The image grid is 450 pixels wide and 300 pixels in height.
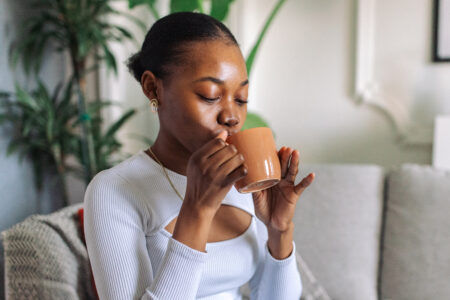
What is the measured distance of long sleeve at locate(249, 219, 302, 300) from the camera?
35.0 inches

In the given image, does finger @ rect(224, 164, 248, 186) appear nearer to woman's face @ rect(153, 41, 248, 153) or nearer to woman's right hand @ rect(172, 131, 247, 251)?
woman's right hand @ rect(172, 131, 247, 251)

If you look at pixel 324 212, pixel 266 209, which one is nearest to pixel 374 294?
pixel 324 212

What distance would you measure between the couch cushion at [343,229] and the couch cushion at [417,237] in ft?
0.18

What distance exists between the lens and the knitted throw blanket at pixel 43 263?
97cm

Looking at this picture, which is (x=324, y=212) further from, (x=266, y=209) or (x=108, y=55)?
Result: (x=108, y=55)

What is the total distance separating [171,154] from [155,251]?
0.19 meters

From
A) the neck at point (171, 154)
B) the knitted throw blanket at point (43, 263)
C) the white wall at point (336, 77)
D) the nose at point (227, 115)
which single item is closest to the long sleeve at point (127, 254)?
the neck at point (171, 154)

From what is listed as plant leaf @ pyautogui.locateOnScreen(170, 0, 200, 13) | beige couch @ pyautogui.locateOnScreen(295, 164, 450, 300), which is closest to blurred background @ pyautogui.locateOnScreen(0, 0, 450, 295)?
plant leaf @ pyautogui.locateOnScreen(170, 0, 200, 13)

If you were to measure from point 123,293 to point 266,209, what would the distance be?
33 cm

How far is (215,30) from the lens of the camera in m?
0.75

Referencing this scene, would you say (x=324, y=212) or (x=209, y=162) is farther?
(x=324, y=212)

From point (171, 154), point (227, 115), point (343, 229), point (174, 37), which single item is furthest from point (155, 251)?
Result: point (343, 229)

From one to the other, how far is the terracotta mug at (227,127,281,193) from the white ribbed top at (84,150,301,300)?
5.8 inches

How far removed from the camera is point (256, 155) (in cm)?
65
